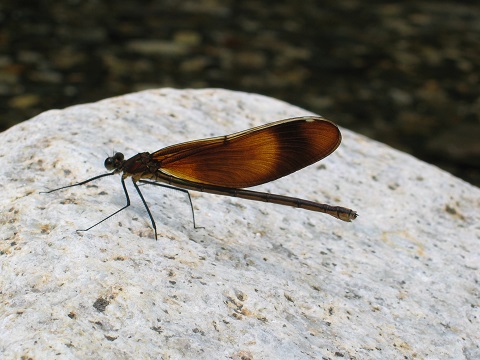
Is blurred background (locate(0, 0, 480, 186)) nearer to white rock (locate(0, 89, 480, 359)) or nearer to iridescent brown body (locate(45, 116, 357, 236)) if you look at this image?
white rock (locate(0, 89, 480, 359))

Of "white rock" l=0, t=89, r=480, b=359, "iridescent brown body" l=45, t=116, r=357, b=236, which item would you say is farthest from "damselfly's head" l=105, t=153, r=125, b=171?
"white rock" l=0, t=89, r=480, b=359

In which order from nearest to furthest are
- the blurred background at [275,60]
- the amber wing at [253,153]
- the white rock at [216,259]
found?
the white rock at [216,259] < the amber wing at [253,153] < the blurred background at [275,60]

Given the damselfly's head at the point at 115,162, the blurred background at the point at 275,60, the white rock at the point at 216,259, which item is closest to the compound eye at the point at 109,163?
the damselfly's head at the point at 115,162

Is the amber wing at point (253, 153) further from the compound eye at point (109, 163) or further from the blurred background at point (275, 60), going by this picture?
the blurred background at point (275, 60)

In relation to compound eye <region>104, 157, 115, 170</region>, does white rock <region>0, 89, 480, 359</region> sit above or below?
below

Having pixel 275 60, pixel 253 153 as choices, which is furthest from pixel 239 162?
pixel 275 60

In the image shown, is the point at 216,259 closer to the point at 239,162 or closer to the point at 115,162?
the point at 239,162
